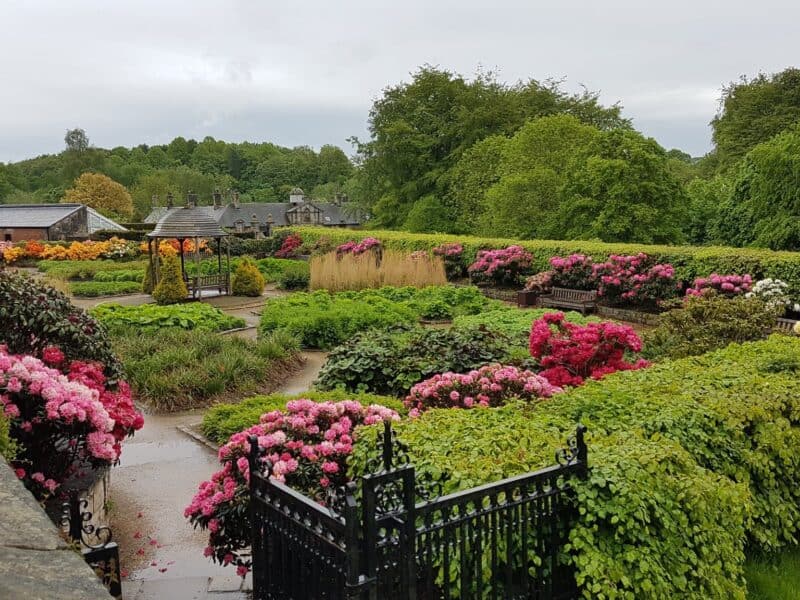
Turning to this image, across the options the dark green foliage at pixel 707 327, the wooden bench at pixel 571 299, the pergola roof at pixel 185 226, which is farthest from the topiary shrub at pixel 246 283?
the dark green foliage at pixel 707 327

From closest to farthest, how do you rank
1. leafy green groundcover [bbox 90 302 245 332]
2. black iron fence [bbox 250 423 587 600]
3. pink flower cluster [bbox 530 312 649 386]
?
black iron fence [bbox 250 423 587 600] → pink flower cluster [bbox 530 312 649 386] → leafy green groundcover [bbox 90 302 245 332]

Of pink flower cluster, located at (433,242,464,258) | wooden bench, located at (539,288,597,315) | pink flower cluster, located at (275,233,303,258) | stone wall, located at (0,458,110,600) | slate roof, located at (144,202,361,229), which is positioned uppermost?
stone wall, located at (0,458,110,600)

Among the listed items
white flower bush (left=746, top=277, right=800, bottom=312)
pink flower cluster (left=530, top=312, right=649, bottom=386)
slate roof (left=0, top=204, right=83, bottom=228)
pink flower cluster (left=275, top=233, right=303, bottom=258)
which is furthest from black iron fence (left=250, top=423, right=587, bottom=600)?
slate roof (left=0, top=204, right=83, bottom=228)

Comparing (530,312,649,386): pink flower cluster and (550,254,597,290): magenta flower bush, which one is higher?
(530,312,649,386): pink flower cluster

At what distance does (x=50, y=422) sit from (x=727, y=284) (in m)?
12.4

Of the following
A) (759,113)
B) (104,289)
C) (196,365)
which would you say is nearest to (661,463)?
(196,365)

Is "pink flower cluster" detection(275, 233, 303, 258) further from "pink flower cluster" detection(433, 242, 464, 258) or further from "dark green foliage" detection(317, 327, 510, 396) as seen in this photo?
"dark green foliage" detection(317, 327, 510, 396)

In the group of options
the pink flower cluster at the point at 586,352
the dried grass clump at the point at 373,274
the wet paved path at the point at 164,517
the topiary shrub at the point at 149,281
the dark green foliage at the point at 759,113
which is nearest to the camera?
the wet paved path at the point at 164,517

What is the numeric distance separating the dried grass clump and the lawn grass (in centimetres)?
1418

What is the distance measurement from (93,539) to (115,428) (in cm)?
99

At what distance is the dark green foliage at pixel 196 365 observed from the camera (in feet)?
29.8

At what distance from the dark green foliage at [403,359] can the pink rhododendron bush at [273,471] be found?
11.9 ft

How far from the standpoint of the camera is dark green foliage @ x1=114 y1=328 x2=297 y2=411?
907cm

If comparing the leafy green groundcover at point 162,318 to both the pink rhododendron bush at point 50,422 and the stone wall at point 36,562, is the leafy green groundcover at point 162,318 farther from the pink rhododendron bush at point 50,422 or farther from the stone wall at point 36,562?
the stone wall at point 36,562
